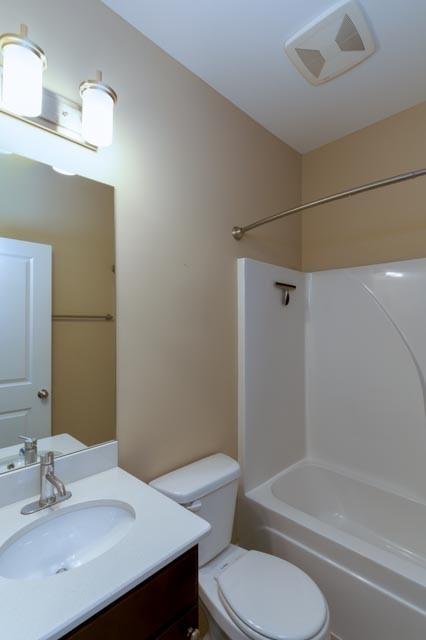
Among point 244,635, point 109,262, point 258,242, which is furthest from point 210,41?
point 244,635

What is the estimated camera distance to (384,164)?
204 centimetres

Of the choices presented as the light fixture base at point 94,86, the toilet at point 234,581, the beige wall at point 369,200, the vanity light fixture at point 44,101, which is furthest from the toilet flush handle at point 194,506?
the beige wall at point 369,200

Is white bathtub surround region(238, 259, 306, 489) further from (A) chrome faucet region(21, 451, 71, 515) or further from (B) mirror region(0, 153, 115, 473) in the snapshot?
(A) chrome faucet region(21, 451, 71, 515)

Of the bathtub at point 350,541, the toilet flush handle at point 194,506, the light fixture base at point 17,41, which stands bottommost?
the bathtub at point 350,541

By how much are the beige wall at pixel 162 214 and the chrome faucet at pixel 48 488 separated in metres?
0.30

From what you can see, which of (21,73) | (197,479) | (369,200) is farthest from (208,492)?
(369,200)

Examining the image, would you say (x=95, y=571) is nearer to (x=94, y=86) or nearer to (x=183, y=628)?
(x=183, y=628)

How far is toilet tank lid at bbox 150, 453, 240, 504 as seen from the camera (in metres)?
1.29

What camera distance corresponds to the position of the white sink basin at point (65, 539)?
0.86 m

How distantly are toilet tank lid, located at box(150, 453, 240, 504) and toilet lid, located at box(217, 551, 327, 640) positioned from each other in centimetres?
33

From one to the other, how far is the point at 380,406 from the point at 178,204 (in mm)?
1734

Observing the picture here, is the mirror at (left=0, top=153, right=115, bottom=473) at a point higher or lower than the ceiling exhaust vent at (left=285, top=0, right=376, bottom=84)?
lower

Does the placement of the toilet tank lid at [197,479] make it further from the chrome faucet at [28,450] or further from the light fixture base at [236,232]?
the light fixture base at [236,232]

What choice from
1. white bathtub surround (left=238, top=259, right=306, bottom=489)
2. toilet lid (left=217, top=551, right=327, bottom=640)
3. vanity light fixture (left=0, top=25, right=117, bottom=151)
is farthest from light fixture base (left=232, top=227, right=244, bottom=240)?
toilet lid (left=217, top=551, right=327, bottom=640)
